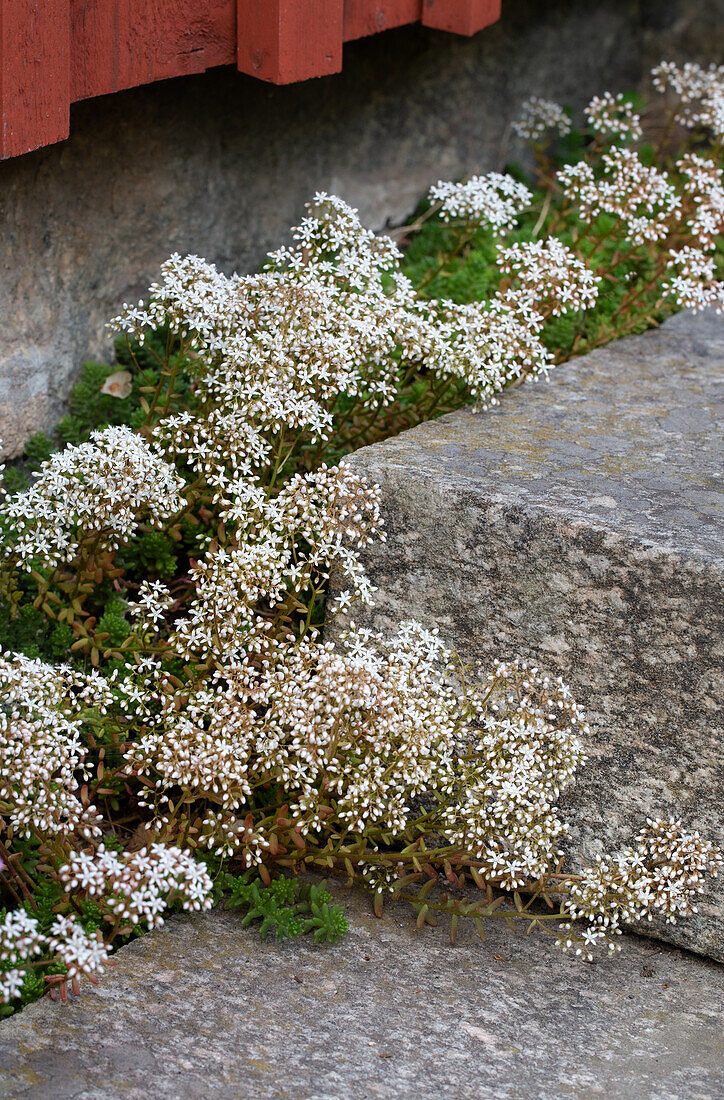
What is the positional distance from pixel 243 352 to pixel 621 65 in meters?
3.84

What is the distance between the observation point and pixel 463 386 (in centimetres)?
328

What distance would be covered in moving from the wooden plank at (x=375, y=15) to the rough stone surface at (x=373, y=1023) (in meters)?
2.85

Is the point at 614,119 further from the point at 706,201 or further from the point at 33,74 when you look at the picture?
the point at 33,74

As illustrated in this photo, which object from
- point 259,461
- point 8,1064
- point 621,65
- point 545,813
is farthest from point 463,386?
point 621,65

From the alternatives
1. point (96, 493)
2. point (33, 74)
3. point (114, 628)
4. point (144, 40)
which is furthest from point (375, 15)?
point (114, 628)

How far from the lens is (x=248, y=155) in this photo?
3.95 metres

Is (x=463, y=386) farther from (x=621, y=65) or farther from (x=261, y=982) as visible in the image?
(x=621, y=65)

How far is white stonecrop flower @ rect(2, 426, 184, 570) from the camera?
263 cm

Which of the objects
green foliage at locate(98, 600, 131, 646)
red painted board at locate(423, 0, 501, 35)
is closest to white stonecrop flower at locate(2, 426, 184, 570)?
green foliage at locate(98, 600, 131, 646)

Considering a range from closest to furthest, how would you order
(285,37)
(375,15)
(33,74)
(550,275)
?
1. (33,74)
2. (550,275)
3. (285,37)
4. (375,15)

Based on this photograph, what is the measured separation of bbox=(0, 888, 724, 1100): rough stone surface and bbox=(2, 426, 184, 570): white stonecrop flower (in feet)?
3.14

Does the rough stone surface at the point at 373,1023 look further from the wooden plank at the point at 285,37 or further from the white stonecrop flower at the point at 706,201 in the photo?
the wooden plank at the point at 285,37

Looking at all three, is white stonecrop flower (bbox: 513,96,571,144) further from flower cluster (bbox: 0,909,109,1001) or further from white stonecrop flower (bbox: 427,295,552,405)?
flower cluster (bbox: 0,909,109,1001)

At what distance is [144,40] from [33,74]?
463mm
